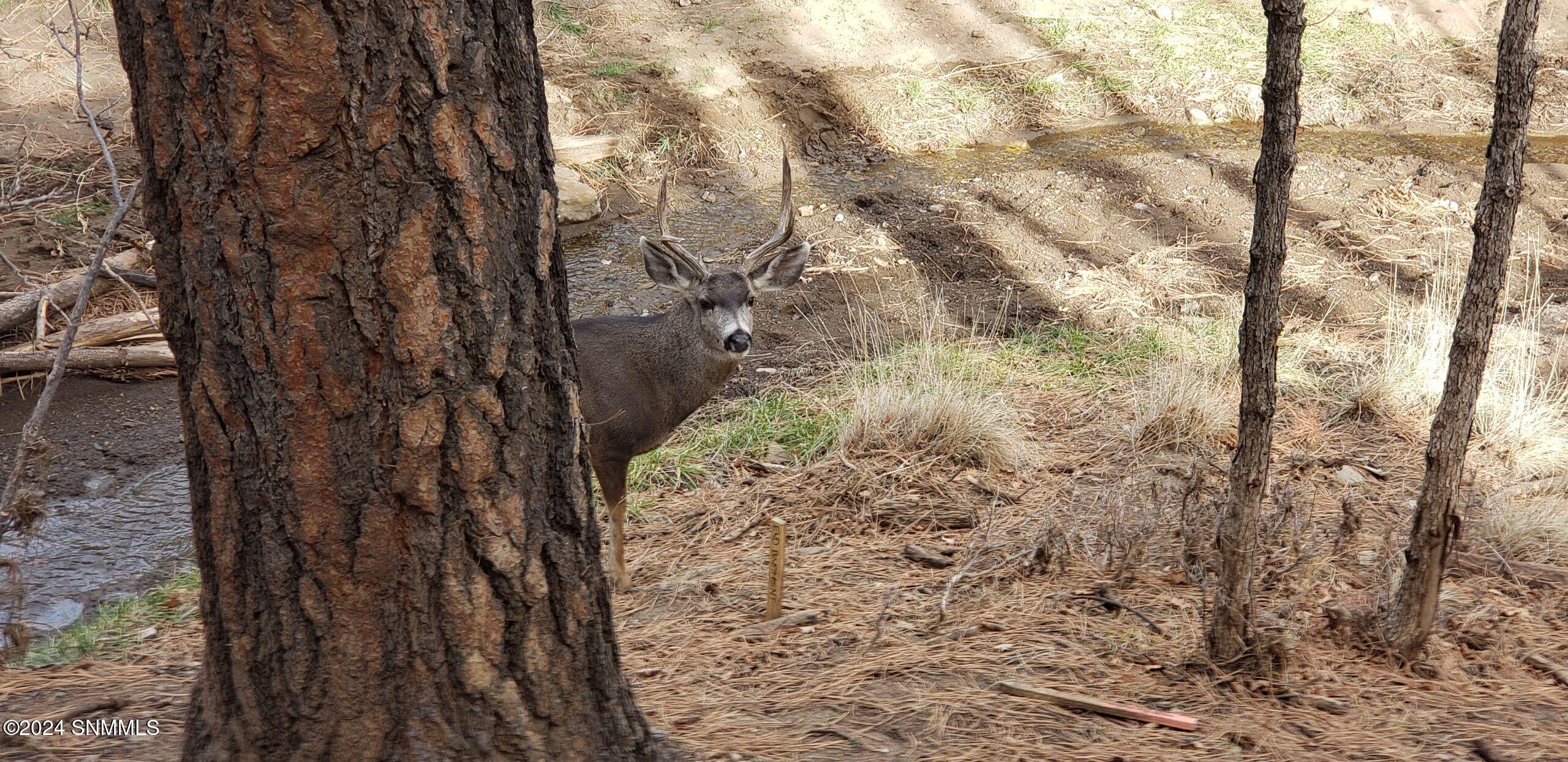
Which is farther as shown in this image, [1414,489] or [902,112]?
[902,112]

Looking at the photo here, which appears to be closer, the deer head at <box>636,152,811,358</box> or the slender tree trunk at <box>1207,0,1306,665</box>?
the slender tree trunk at <box>1207,0,1306,665</box>

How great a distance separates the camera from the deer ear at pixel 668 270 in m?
5.44

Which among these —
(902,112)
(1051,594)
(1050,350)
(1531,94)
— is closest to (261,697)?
(1051,594)

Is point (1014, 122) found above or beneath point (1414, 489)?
above

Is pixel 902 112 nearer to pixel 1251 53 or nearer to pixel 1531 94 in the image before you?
pixel 1251 53

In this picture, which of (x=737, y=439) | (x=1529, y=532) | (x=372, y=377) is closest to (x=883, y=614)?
(x=372, y=377)

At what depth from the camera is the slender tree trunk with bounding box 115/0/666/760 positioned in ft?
6.32

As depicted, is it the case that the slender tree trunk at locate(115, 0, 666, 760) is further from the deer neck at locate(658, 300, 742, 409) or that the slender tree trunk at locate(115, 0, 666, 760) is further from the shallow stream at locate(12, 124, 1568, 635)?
the deer neck at locate(658, 300, 742, 409)

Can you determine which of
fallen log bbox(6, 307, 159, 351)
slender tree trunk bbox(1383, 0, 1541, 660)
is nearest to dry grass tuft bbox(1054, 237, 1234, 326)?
slender tree trunk bbox(1383, 0, 1541, 660)

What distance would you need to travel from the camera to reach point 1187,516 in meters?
4.04

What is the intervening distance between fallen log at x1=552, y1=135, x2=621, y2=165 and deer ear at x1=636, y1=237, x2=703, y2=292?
4338 mm

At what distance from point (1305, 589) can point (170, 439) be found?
18.5 feet

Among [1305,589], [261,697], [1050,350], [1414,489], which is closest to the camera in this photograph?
[261,697]

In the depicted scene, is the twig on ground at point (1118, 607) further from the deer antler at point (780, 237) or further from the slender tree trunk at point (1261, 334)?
the deer antler at point (780, 237)
